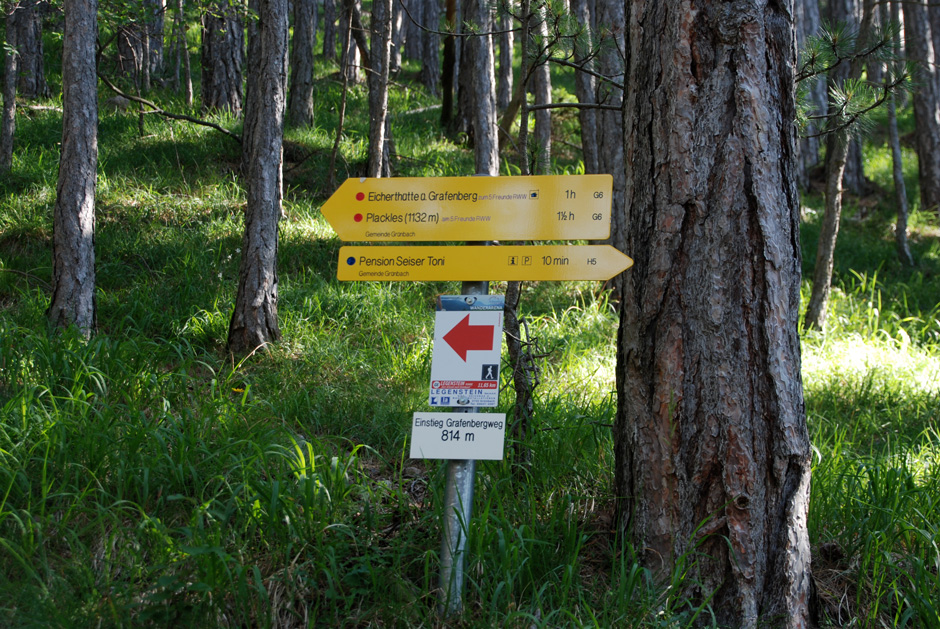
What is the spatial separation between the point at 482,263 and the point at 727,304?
818 mm

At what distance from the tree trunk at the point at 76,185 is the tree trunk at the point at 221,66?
13.6ft

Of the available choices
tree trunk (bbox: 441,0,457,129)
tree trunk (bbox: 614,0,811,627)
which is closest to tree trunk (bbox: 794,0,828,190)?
tree trunk (bbox: 441,0,457,129)

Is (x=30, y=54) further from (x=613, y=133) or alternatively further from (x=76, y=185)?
(x=613, y=133)

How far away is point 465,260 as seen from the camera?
2152 millimetres

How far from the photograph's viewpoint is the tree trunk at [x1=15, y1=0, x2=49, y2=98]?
9375 mm

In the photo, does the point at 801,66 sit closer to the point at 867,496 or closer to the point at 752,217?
the point at 752,217

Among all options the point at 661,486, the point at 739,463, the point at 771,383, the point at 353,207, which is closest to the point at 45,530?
the point at 353,207

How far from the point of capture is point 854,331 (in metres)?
5.94

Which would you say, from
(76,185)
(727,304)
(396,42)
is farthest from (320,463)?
(396,42)

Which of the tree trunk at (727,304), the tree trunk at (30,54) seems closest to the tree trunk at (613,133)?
the tree trunk at (727,304)

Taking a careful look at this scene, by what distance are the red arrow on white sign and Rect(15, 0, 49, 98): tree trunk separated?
32.5 feet

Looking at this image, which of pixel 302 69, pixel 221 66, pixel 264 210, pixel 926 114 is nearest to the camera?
pixel 264 210

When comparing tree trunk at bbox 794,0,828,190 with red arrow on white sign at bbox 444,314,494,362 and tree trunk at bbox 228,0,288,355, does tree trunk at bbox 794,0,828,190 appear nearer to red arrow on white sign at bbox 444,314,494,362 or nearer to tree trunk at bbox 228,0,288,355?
tree trunk at bbox 228,0,288,355

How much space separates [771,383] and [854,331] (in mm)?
4654
